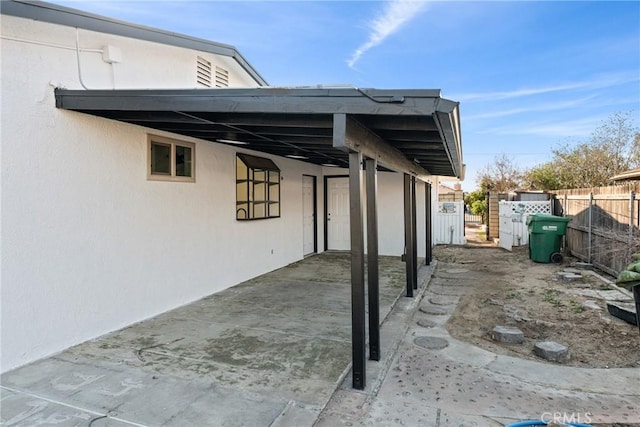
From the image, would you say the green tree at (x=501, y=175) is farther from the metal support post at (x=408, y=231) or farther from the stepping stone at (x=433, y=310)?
the stepping stone at (x=433, y=310)

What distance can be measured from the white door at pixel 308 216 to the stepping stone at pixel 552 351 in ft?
23.8

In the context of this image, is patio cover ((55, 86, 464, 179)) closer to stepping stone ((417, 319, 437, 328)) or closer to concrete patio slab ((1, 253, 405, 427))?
concrete patio slab ((1, 253, 405, 427))

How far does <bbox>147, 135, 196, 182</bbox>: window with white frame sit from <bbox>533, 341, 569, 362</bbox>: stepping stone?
17.6ft

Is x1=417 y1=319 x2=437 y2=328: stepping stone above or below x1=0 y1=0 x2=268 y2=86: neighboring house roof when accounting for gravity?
below

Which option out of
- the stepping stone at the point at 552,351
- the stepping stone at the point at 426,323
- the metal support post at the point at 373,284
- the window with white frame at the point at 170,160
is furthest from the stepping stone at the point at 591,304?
the window with white frame at the point at 170,160

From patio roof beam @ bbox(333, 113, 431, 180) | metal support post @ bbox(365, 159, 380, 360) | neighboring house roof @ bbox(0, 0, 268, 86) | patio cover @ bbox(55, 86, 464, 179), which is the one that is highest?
neighboring house roof @ bbox(0, 0, 268, 86)

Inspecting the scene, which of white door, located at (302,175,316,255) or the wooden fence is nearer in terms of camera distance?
the wooden fence

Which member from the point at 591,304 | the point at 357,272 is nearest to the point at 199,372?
the point at 357,272

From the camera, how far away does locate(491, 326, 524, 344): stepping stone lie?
15.5 ft

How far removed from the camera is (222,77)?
7.69 metres

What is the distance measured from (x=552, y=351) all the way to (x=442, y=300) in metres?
2.64

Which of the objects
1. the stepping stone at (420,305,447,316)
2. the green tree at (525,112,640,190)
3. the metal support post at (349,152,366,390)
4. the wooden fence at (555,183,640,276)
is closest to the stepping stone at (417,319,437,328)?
the stepping stone at (420,305,447,316)

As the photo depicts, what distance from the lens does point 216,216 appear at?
6.92m

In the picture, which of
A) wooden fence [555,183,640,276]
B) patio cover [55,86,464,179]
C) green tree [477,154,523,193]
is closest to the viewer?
patio cover [55,86,464,179]
